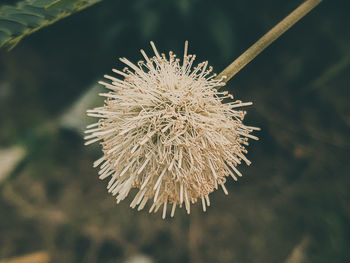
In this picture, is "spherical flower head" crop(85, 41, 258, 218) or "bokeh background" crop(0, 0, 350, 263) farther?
"bokeh background" crop(0, 0, 350, 263)

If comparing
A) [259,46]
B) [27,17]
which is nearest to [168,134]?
[259,46]

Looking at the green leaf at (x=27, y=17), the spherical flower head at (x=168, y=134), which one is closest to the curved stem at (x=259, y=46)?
the spherical flower head at (x=168, y=134)

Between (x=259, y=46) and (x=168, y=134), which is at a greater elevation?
(x=259, y=46)

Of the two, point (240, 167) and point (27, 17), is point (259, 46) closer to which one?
point (27, 17)

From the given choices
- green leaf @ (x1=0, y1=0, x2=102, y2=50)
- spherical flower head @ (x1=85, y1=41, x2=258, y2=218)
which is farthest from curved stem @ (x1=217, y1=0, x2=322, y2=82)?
green leaf @ (x1=0, y1=0, x2=102, y2=50)

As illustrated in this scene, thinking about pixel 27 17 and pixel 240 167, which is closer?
pixel 27 17

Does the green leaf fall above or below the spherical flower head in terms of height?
above

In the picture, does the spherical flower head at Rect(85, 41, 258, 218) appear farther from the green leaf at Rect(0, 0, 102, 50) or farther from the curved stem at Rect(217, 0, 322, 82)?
the green leaf at Rect(0, 0, 102, 50)
